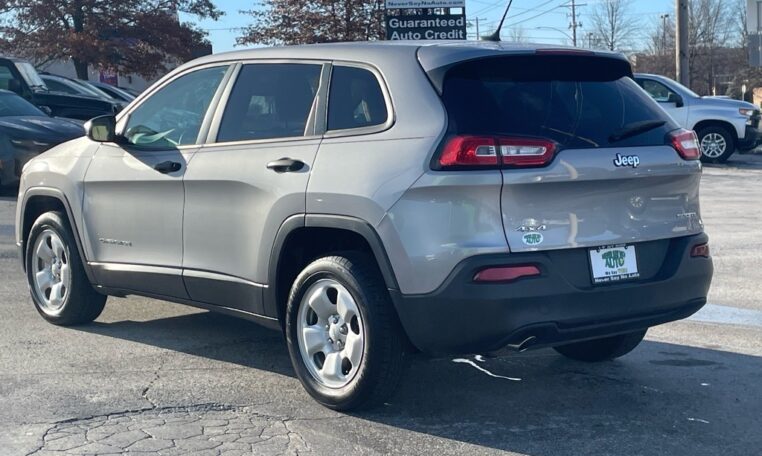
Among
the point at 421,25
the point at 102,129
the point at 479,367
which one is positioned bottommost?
the point at 479,367

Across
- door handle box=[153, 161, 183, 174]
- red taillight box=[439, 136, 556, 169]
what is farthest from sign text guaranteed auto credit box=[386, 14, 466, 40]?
red taillight box=[439, 136, 556, 169]

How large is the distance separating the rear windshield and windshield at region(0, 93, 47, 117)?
1128 cm

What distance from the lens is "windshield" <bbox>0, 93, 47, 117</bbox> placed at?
14.7 meters

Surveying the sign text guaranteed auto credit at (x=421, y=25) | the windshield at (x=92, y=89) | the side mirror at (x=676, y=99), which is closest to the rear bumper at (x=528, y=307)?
the side mirror at (x=676, y=99)

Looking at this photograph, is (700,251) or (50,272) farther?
(50,272)

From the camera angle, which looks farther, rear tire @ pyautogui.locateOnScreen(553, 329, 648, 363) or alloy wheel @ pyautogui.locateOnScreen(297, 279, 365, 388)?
rear tire @ pyautogui.locateOnScreen(553, 329, 648, 363)

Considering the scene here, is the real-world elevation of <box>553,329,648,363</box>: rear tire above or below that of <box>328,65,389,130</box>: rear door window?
below

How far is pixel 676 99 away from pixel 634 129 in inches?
592

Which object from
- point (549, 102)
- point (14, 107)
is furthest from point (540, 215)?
point (14, 107)

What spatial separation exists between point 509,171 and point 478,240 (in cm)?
34

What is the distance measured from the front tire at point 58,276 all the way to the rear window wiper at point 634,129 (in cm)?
361

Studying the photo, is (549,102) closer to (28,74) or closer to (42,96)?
(28,74)

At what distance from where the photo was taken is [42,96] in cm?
1941

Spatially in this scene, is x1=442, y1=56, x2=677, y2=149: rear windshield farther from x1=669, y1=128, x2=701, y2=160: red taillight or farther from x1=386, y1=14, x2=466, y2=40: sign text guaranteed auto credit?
x1=386, y1=14, x2=466, y2=40: sign text guaranteed auto credit
